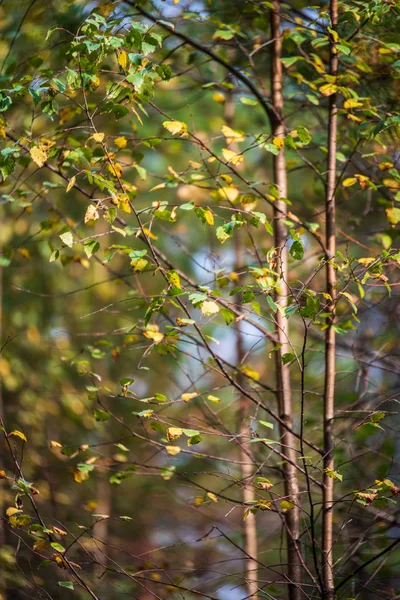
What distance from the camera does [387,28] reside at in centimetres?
272

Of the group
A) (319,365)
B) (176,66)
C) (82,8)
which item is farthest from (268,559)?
(82,8)

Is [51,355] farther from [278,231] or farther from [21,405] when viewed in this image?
[278,231]

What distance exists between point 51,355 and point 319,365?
2.35 m

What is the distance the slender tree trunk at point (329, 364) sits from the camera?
2004 millimetres

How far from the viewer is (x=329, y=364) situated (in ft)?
7.48

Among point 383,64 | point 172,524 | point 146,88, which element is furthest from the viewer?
point 172,524

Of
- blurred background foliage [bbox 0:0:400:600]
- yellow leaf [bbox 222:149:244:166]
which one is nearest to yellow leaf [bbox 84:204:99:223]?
blurred background foliage [bbox 0:0:400:600]

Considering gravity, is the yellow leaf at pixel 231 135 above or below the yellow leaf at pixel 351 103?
below

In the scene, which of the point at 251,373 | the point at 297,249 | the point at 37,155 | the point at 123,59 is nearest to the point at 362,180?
the point at 297,249

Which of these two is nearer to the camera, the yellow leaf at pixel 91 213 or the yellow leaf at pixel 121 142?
the yellow leaf at pixel 91 213

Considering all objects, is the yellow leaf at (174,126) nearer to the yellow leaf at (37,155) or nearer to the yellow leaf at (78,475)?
the yellow leaf at (37,155)

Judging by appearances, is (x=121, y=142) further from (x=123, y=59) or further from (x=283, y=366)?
(x=283, y=366)

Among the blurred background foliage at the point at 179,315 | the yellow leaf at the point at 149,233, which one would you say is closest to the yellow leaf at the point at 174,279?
the blurred background foliage at the point at 179,315

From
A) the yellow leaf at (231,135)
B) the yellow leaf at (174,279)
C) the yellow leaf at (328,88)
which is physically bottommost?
the yellow leaf at (174,279)
